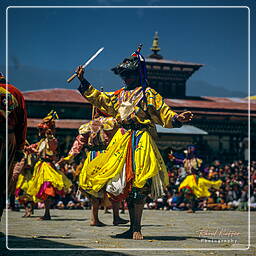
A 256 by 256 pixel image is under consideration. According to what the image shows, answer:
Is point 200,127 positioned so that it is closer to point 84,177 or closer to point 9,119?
point 84,177

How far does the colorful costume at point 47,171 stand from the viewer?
35.2ft

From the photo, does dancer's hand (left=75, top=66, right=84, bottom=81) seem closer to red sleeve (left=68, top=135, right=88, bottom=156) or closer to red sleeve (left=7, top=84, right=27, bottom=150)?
red sleeve (left=7, top=84, right=27, bottom=150)

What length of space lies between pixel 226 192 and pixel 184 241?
1360 centimetres

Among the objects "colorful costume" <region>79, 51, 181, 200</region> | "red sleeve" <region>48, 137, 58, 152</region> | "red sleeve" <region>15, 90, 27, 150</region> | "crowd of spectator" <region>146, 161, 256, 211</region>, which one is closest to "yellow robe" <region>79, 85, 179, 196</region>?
"colorful costume" <region>79, 51, 181, 200</region>

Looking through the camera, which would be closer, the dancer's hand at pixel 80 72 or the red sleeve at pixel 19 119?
the red sleeve at pixel 19 119

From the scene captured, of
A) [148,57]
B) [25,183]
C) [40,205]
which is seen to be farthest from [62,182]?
[148,57]

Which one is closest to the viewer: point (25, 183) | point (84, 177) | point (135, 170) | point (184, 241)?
point (184, 241)

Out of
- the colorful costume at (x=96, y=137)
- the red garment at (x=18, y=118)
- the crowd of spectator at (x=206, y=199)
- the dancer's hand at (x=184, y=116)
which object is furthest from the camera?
the crowd of spectator at (x=206, y=199)

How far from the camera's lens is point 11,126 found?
564cm

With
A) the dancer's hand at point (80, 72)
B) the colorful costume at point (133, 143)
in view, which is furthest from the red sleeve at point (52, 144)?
the dancer's hand at point (80, 72)

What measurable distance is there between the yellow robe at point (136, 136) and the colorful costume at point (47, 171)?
3452 millimetres

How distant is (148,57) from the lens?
114ft

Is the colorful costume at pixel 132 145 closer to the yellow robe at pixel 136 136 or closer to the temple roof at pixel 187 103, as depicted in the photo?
the yellow robe at pixel 136 136

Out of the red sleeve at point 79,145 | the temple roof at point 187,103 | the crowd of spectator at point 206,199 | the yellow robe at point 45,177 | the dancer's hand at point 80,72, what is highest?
the temple roof at point 187,103
